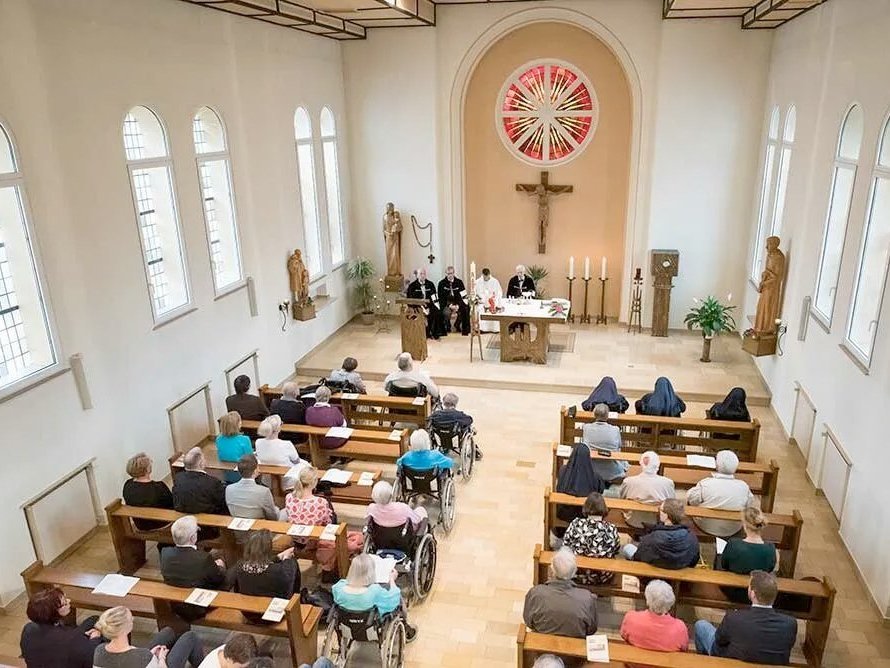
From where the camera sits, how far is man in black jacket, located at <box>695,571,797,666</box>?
13.0 ft

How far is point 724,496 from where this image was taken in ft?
18.2

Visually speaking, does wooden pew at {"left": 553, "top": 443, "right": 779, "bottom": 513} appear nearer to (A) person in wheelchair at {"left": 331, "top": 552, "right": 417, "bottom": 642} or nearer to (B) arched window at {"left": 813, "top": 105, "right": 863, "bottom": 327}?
(B) arched window at {"left": 813, "top": 105, "right": 863, "bottom": 327}

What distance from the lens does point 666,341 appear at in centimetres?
1132

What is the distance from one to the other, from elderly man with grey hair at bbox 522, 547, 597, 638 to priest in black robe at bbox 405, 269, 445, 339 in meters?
7.41

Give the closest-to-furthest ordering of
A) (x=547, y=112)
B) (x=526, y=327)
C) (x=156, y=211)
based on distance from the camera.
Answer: (x=156, y=211), (x=526, y=327), (x=547, y=112)

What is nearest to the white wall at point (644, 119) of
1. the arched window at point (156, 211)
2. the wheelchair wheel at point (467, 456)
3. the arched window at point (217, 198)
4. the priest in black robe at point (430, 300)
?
the priest in black robe at point (430, 300)

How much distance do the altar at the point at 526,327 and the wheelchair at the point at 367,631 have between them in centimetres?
604

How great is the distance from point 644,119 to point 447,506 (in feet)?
24.4

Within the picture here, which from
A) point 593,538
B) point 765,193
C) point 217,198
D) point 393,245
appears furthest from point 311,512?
point 765,193

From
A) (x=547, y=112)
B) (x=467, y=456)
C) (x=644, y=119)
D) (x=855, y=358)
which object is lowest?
(x=467, y=456)

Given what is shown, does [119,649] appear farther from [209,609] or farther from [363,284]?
[363,284]

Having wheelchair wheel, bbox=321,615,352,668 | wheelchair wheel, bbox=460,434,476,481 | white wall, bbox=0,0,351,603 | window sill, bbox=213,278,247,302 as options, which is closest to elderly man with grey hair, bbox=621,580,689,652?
wheelchair wheel, bbox=321,615,352,668

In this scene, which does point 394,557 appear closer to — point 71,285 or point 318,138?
point 71,285

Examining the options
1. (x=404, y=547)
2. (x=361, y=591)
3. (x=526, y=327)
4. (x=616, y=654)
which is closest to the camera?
(x=616, y=654)
